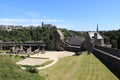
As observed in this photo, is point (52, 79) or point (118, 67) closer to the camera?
point (118, 67)

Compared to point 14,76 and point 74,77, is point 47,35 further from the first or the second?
point 14,76

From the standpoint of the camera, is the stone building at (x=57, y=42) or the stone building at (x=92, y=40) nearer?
the stone building at (x=92, y=40)

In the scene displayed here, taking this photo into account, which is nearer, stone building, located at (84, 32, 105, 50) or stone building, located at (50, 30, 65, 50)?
stone building, located at (84, 32, 105, 50)

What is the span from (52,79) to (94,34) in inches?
1239

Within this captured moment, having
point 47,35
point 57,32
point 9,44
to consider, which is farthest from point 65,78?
point 47,35

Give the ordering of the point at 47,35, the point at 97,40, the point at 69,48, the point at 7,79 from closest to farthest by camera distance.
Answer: the point at 7,79 < the point at 97,40 < the point at 69,48 < the point at 47,35

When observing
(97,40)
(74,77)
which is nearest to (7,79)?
(74,77)

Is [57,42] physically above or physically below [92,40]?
below

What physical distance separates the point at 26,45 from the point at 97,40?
21827 mm

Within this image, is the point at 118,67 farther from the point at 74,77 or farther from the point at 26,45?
the point at 26,45

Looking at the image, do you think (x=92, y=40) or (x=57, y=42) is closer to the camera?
(x=92, y=40)

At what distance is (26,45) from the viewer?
6562cm

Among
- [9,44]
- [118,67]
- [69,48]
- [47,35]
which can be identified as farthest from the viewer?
[47,35]

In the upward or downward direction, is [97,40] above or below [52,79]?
above
